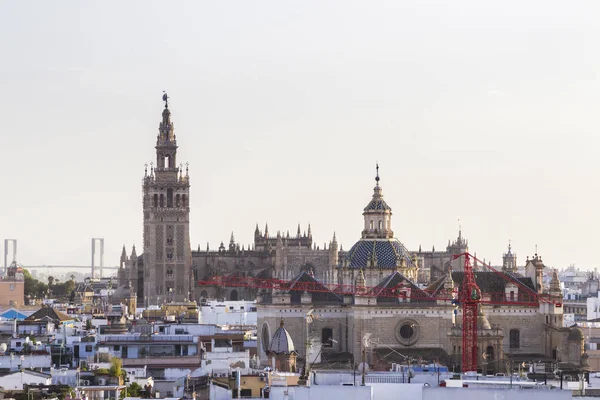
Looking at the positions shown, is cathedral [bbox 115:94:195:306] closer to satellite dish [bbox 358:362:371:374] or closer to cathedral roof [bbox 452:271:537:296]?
cathedral roof [bbox 452:271:537:296]

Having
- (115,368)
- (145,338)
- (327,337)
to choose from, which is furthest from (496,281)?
(115,368)

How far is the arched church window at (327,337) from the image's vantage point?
96.0 meters

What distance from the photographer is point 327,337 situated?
96250mm

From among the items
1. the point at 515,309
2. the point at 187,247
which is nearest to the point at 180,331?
the point at 515,309

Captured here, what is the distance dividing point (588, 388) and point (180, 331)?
157 ft

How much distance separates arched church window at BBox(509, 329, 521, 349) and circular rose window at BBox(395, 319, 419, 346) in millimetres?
6722

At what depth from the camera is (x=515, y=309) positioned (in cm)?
9950

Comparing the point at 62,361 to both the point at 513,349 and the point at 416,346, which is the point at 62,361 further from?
the point at 513,349

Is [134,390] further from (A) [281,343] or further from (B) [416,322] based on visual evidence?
(B) [416,322]

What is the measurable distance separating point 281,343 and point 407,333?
9743 millimetres

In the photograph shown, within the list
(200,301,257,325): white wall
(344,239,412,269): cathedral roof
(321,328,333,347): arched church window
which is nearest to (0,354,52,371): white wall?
(321,328,333,347): arched church window

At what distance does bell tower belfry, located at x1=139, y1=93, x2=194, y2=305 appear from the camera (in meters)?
175

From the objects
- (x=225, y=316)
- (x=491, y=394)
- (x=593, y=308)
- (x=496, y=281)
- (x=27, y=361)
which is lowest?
(x=491, y=394)

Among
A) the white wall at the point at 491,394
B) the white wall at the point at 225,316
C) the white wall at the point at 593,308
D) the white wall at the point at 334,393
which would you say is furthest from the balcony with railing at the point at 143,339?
the white wall at the point at 593,308
